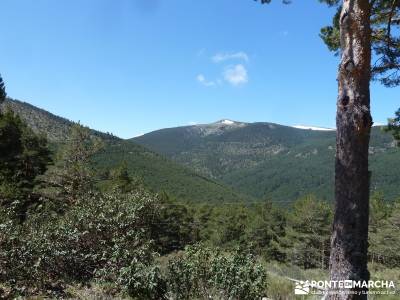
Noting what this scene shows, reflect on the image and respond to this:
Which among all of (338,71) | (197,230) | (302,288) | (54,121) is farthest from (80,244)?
(54,121)

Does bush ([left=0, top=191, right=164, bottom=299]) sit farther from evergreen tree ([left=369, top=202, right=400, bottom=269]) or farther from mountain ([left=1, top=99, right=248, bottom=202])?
mountain ([left=1, top=99, right=248, bottom=202])

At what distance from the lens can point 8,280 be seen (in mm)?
7996

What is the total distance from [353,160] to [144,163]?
134m

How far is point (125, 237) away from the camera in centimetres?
1068

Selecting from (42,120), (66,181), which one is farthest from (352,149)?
(42,120)

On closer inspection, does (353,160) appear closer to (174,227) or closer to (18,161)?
(18,161)

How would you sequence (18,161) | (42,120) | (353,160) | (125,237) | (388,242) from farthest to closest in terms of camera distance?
(42,120) < (388,242) < (18,161) < (125,237) < (353,160)

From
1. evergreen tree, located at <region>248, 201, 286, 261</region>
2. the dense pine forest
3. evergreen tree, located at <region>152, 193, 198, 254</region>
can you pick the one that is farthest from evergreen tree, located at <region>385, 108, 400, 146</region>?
evergreen tree, located at <region>248, 201, 286, 261</region>

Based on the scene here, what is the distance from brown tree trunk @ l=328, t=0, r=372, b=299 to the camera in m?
4.61

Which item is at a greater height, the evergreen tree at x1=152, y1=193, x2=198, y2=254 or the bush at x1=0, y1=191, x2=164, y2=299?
the bush at x1=0, y1=191, x2=164, y2=299

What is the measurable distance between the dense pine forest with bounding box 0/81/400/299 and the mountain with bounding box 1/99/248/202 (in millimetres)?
65225

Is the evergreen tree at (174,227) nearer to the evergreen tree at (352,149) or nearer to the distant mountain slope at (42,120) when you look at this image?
the evergreen tree at (352,149)

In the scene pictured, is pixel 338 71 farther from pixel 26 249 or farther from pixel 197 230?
pixel 197 230

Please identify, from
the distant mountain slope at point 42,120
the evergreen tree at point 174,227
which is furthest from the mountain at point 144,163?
the evergreen tree at point 174,227
